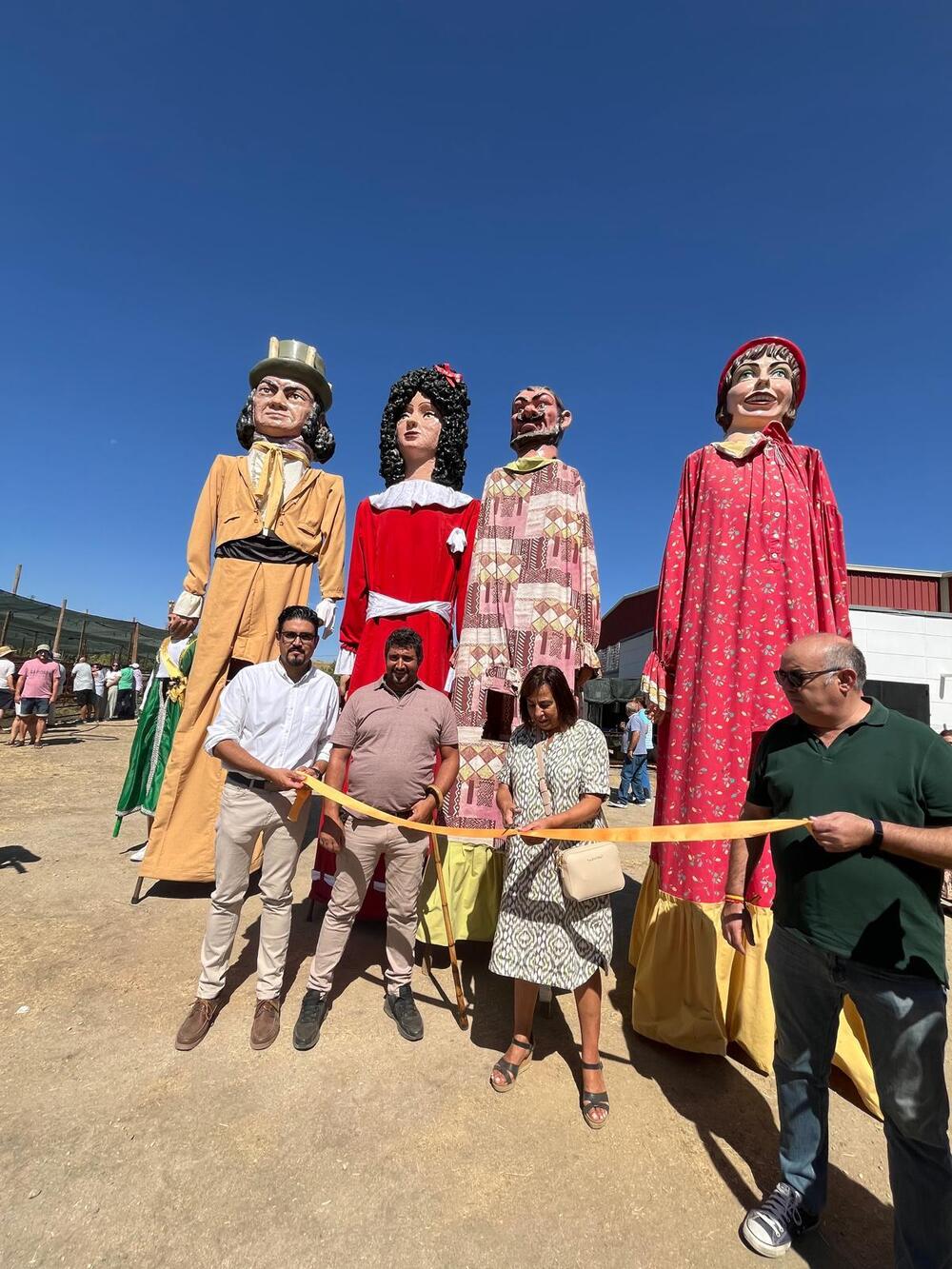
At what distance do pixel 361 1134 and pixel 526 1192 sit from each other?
0.59m

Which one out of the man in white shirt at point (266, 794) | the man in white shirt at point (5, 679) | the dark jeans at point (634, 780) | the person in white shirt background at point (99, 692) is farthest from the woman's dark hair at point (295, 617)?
the person in white shirt background at point (99, 692)

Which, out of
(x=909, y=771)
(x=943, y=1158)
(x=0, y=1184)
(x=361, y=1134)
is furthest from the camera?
(x=361, y=1134)

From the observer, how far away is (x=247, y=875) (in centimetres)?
275

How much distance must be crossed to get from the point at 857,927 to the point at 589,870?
0.87 metres

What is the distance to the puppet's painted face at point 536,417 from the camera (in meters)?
3.77

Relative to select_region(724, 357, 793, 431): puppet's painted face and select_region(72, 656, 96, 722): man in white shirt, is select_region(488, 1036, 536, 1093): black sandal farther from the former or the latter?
select_region(72, 656, 96, 722): man in white shirt

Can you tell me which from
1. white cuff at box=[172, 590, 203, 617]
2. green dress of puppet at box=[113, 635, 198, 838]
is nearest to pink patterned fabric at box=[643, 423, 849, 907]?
white cuff at box=[172, 590, 203, 617]

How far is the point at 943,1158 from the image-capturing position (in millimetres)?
1475

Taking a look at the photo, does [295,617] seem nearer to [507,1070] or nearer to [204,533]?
[204,533]

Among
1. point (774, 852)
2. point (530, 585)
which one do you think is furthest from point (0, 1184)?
point (530, 585)

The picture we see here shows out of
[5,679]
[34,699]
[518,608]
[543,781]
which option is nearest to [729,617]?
[518,608]

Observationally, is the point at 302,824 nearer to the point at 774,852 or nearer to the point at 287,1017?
the point at 287,1017

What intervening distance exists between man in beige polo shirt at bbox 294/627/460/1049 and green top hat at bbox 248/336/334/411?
2606 mm

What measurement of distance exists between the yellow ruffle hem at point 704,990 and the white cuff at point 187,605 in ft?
11.5
